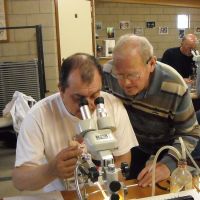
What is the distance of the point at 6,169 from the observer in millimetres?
3531

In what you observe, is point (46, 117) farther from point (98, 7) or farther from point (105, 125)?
point (98, 7)

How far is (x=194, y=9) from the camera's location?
7746mm

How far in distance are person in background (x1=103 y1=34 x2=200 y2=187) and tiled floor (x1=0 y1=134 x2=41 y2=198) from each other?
137 cm

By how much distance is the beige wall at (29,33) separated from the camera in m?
4.02

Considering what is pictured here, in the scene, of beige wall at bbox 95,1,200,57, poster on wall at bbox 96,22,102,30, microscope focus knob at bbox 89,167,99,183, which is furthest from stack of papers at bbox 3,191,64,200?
poster on wall at bbox 96,22,102,30

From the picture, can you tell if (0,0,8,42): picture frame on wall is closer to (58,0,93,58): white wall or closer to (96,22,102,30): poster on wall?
(58,0,93,58): white wall

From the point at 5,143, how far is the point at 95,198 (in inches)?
132

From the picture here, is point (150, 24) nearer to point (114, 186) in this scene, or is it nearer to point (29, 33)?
point (29, 33)

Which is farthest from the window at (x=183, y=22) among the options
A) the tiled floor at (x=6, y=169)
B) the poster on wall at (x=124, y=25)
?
the tiled floor at (x=6, y=169)

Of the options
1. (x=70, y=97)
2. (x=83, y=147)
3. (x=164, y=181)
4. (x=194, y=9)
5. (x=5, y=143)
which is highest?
(x=194, y=9)

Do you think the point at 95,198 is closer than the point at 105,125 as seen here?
No

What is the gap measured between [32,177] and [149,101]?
806 mm

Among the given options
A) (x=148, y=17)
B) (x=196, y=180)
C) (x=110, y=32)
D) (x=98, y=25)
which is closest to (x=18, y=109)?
(x=196, y=180)

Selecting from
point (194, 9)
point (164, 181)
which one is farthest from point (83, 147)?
point (194, 9)
